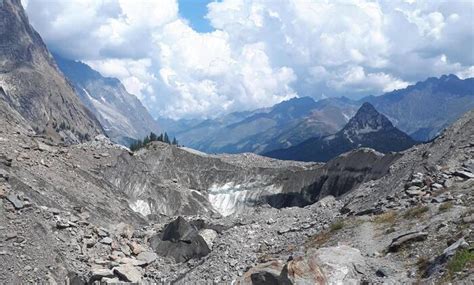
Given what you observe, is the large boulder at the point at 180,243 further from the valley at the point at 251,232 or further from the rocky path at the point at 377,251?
the rocky path at the point at 377,251

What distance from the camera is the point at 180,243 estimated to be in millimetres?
55531

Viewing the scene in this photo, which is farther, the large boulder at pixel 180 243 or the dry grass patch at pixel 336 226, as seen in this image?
the large boulder at pixel 180 243

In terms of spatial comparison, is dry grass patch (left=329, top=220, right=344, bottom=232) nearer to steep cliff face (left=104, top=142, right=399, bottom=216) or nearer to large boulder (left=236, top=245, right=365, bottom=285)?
large boulder (left=236, top=245, right=365, bottom=285)

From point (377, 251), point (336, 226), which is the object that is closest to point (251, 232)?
point (336, 226)

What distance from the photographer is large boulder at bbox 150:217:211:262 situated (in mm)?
53375

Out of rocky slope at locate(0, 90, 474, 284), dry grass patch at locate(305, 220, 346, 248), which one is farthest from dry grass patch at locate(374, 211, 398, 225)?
dry grass patch at locate(305, 220, 346, 248)

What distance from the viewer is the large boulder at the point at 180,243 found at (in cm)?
5338

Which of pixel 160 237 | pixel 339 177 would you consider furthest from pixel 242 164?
pixel 160 237

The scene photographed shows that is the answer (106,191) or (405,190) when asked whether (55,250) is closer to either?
(405,190)

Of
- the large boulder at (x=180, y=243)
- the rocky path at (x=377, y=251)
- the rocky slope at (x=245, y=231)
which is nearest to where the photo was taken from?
the rocky path at (x=377, y=251)

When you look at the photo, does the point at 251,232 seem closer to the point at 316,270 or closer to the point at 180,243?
the point at 180,243

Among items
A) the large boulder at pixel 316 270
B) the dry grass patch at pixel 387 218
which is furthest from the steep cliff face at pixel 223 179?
the large boulder at pixel 316 270

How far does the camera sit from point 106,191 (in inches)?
3607

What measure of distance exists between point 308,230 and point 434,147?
69.0ft
